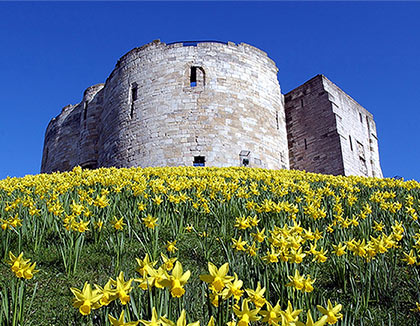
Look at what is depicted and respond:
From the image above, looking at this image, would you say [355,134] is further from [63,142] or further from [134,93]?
[63,142]

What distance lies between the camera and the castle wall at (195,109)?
16.3 meters

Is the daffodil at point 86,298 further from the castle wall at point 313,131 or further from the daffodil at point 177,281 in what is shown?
the castle wall at point 313,131

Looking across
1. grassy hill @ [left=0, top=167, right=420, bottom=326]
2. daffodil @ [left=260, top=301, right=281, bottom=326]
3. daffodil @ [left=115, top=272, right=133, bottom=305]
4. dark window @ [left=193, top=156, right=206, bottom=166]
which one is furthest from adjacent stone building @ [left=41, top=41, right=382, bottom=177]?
daffodil @ [left=260, top=301, right=281, bottom=326]

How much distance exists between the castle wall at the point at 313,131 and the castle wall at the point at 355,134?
1.17 feet

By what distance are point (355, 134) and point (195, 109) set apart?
10.8 m

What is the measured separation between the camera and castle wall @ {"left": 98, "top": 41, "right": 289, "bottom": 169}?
16.3 m

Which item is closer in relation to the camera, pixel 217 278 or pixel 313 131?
pixel 217 278

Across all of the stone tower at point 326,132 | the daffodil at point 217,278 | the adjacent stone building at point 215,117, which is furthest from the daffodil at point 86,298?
the stone tower at point 326,132

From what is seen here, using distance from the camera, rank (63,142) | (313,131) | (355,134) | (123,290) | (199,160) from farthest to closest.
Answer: (63,142) → (355,134) → (313,131) → (199,160) → (123,290)

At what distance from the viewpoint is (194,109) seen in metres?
16.8

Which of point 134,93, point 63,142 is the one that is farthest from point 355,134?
point 63,142

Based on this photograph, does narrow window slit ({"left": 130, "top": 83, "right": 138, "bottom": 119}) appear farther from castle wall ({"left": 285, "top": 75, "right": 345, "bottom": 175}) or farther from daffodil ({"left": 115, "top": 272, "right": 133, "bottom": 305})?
daffodil ({"left": 115, "top": 272, "right": 133, "bottom": 305})

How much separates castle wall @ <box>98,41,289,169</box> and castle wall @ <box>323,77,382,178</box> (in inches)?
132

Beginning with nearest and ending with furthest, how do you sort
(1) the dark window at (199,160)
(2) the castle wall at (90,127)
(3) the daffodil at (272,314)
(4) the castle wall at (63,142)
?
1. (3) the daffodil at (272,314)
2. (1) the dark window at (199,160)
3. (2) the castle wall at (90,127)
4. (4) the castle wall at (63,142)
